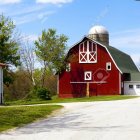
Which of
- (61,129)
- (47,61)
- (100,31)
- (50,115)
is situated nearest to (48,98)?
(47,61)

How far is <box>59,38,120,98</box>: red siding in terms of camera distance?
2373 inches

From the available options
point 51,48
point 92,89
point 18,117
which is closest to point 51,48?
point 51,48

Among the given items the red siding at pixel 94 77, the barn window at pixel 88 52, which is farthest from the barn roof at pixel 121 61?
the barn window at pixel 88 52

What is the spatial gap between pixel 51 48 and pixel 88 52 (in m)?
5.61

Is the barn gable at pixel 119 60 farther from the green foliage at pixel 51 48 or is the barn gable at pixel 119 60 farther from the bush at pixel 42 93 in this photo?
the bush at pixel 42 93

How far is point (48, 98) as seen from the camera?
52500mm

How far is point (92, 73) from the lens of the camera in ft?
202

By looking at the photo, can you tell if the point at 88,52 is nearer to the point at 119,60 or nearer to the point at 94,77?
the point at 94,77

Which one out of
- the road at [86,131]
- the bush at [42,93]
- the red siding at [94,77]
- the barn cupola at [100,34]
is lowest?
the road at [86,131]

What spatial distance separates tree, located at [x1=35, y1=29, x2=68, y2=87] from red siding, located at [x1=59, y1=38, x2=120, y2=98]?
2.25 m

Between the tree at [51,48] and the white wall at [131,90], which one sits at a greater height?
the tree at [51,48]

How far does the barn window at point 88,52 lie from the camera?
61.3 meters

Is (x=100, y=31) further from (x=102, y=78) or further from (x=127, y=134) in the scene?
(x=127, y=134)

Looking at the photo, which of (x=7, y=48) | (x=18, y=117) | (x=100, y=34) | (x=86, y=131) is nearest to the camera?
(x=86, y=131)
